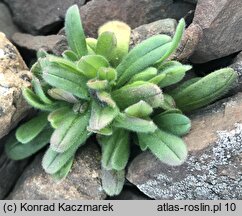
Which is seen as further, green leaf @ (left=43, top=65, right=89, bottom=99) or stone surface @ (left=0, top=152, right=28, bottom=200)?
stone surface @ (left=0, top=152, right=28, bottom=200)

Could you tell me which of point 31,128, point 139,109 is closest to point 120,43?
point 139,109

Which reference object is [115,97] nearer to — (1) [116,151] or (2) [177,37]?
(1) [116,151]

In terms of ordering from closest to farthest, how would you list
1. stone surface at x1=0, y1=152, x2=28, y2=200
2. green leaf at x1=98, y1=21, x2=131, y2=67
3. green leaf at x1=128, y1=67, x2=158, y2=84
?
green leaf at x1=128, y1=67, x2=158, y2=84, green leaf at x1=98, y1=21, x2=131, y2=67, stone surface at x1=0, y1=152, x2=28, y2=200

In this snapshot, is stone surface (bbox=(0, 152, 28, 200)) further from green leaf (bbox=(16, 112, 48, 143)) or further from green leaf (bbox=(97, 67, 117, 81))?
green leaf (bbox=(97, 67, 117, 81))

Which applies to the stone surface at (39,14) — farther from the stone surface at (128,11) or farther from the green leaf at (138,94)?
the green leaf at (138,94)

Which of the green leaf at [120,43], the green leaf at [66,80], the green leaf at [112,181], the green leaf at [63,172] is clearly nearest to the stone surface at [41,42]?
the green leaf at [120,43]

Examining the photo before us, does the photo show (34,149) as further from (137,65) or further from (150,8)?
(150,8)

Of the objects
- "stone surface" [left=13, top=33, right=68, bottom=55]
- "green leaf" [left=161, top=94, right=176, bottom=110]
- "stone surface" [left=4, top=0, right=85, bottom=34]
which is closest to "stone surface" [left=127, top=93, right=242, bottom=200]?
"green leaf" [left=161, top=94, right=176, bottom=110]

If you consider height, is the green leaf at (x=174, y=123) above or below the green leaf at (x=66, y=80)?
below
